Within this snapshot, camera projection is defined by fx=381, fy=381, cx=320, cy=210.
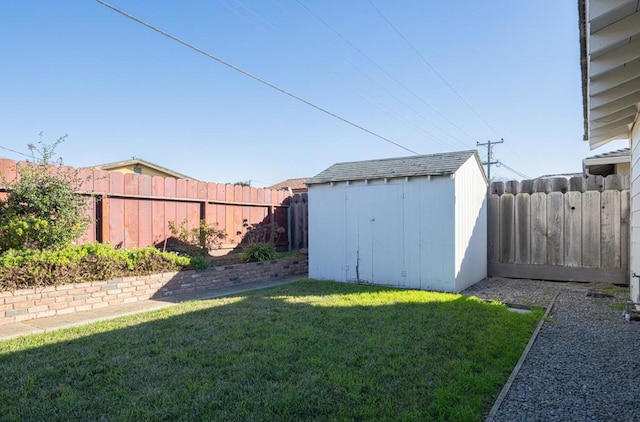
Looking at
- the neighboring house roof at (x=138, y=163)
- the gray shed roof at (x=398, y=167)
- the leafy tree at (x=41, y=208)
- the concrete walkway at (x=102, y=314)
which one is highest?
the neighboring house roof at (x=138, y=163)

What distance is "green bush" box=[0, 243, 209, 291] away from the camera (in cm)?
523

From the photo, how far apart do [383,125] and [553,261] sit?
7837 millimetres

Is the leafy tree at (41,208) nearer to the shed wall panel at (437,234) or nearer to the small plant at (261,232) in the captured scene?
the small plant at (261,232)

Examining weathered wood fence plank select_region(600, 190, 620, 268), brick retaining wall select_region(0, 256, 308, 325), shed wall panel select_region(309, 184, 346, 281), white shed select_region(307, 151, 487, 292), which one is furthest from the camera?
shed wall panel select_region(309, 184, 346, 281)

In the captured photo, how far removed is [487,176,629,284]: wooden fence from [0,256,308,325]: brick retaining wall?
541 centimetres

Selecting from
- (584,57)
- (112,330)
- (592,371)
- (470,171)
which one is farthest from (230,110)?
(592,371)

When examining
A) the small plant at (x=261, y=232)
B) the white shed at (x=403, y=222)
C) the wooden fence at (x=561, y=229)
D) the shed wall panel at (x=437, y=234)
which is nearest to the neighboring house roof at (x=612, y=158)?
the wooden fence at (x=561, y=229)

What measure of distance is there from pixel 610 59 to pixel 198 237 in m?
8.15

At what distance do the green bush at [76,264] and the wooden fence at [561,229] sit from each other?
23.8ft

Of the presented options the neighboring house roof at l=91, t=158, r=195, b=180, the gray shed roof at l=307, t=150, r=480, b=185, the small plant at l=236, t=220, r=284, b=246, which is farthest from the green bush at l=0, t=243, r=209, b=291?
the neighboring house roof at l=91, t=158, r=195, b=180

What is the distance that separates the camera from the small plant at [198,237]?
8.78m

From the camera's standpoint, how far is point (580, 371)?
3443 millimetres

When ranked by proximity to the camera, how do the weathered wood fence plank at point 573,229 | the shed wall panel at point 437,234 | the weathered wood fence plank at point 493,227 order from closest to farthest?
the shed wall panel at point 437,234 → the weathered wood fence plank at point 573,229 → the weathered wood fence plank at point 493,227

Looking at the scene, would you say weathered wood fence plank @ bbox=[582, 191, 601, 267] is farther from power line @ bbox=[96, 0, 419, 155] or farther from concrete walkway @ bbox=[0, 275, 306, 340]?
concrete walkway @ bbox=[0, 275, 306, 340]
